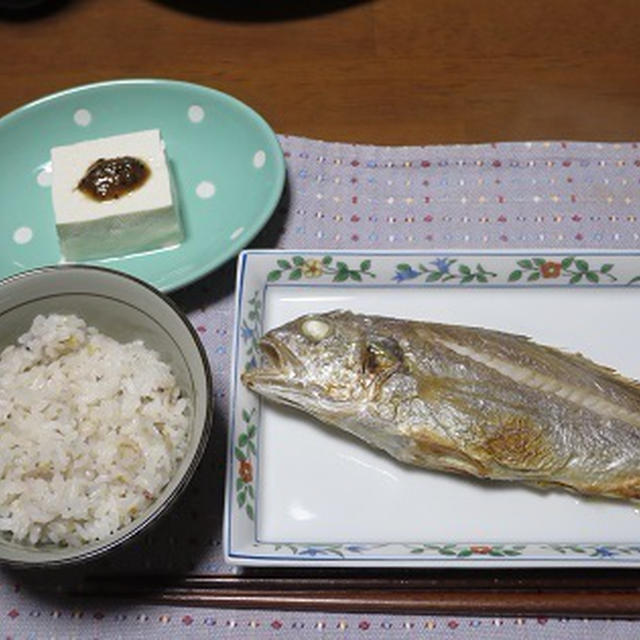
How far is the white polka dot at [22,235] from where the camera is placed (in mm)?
1745

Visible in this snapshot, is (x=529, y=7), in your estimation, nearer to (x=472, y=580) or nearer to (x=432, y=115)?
(x=432, y=115)

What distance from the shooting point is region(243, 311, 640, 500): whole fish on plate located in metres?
1.29

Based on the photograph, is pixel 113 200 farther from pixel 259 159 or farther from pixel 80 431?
pixel 80 431

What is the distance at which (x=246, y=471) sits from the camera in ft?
4.38

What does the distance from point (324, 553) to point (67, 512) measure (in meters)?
0.38

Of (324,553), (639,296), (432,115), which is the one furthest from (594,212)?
(324,553)

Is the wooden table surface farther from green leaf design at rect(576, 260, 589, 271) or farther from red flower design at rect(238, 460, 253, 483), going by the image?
red flower design at rect(238, 460, 253, 483)

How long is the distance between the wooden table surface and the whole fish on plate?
0.67m

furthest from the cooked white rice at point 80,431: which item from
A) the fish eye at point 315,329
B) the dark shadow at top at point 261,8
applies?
the dark shadow at top at point 261,8

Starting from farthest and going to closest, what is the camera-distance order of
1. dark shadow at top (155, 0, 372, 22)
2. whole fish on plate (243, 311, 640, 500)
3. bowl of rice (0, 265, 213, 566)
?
dark shadow at top (155, 0, 372, 22)
whole fish on plate (243, 311, 640, 500)
bowl of rice (0, 265, 213, 566)

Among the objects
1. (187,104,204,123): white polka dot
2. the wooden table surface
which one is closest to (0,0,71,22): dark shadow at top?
the wooden table surface

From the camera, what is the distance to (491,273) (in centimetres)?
155

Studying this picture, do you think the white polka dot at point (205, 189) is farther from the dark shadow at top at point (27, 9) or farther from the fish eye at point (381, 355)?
the dark shadow at top at point (27, 9)

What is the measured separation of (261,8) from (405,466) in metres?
1.30
